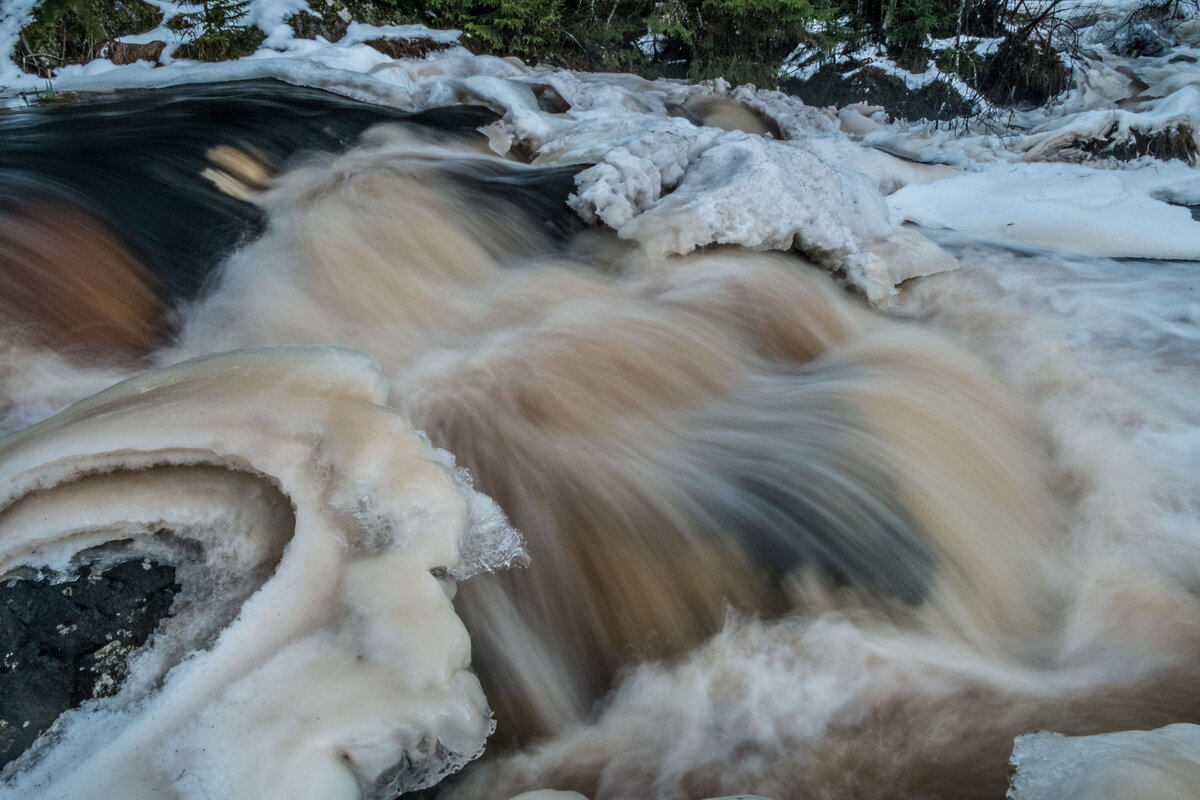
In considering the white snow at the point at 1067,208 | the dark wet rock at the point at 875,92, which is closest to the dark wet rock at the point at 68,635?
the white snow at the point at 1067,208

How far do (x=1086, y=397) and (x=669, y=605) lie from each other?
2.24 m

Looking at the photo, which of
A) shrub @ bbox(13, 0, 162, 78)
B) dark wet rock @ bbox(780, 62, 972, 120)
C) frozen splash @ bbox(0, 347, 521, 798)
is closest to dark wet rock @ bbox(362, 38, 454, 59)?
shrub @ bbox(13, 0, 162, 78)

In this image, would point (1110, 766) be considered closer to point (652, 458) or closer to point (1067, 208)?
point (652, 458)

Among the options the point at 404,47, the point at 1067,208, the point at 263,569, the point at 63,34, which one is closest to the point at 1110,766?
the point at 263,569

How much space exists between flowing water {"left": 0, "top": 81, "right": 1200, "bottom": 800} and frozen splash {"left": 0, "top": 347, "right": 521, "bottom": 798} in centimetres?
1

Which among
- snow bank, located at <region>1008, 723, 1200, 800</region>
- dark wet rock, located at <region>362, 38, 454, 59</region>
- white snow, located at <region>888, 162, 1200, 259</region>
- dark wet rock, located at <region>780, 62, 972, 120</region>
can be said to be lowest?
snow bank, located at <region>1008, 723, 1200, 800</region>

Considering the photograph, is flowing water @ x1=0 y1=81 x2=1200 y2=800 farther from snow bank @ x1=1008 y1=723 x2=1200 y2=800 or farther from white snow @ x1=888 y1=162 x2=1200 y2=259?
white snow @ x1=888 y1=162 x2=1200 y2=259

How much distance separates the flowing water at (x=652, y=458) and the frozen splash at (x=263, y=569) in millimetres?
12

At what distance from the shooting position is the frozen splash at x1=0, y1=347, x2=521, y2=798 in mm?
1318

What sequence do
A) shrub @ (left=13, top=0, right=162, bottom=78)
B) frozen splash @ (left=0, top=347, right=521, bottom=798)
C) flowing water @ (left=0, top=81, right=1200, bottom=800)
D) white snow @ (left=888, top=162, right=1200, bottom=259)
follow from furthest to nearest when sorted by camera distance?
1. shrub @ (left=13, top=0, right=162, bottom=78)
2. white snow @ (left=888, top=162, right=1200, bottom=259)
3. flowing water @ (left=0, top=81, right=1200, bottom=800)
4. frozen splash @ (left=0, top=347, right=521, bottom=798)

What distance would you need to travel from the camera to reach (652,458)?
2.64m

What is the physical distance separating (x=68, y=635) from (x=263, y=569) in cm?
39

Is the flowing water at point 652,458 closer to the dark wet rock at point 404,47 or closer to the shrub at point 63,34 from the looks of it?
the dark wet rock at point 404,47

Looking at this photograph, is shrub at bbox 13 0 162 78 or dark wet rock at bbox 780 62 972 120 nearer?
shrub at bbox 13 0 162 78
